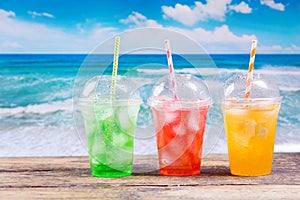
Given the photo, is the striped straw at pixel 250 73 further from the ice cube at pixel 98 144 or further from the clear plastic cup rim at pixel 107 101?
the ice cube at pixel 98 144

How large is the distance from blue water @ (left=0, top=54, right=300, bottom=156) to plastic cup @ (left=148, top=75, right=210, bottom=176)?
9.74ft

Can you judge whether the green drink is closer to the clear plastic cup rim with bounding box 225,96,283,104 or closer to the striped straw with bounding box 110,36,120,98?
the striped straw with bounding box 110,36,120,98

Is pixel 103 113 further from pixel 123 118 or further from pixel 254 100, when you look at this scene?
pixel 254 100

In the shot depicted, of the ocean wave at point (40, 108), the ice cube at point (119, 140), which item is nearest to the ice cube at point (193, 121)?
the ice cube at point (119, 140)

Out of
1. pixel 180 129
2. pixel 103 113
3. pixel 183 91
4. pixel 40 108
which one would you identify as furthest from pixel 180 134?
pixel 40 108

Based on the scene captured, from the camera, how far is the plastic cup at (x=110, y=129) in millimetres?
1814

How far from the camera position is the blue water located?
16.4 ft

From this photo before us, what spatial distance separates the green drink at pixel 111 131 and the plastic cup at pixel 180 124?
0.30ft

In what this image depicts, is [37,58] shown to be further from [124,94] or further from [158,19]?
[124,94]

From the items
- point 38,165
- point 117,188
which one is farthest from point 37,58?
point 117,188

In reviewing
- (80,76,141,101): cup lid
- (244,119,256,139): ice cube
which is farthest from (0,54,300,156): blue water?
(244,119,256,139): ice cube

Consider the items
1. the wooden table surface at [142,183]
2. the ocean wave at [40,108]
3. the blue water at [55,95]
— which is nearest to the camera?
the wooden table surface at [142,183]

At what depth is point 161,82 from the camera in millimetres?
1870

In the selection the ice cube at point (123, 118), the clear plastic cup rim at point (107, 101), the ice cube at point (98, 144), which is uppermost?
the clear plastic cup rim at point (107, 101)
